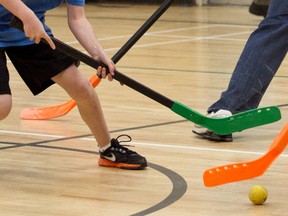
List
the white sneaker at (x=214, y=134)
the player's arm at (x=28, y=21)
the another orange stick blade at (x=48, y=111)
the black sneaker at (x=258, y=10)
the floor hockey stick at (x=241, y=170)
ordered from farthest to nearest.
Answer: the black sneaker at (x=258, y=10) → the another orange stick blade at (x=48, y=111) → the white sneaker at (x=214, y=134) → the player's arm at (x=28, y=21) → the floor hockey stick at (x=241, y=170)

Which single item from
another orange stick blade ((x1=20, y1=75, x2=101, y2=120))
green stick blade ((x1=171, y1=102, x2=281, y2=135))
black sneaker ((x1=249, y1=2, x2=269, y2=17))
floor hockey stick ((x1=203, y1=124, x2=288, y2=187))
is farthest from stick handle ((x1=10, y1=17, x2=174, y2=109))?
black sneaker ((x1=249, y1=2, x2=269, y2=17))

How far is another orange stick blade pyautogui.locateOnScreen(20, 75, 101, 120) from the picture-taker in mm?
3773

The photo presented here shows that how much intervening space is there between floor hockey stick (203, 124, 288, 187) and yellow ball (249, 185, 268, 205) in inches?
2.7

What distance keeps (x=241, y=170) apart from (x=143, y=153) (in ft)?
2.49

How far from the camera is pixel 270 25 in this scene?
11.4ft

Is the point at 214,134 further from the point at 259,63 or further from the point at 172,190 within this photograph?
the point at 172,190

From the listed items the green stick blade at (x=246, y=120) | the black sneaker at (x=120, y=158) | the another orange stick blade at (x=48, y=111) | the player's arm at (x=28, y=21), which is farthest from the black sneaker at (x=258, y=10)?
the player's arm at (x=28, y=21)

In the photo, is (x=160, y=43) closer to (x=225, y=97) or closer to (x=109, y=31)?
(x=109, y=31)

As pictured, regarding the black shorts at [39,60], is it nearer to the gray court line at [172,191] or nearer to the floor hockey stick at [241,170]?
the gray court line at [172,191]

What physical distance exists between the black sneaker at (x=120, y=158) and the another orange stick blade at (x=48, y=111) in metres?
0.78

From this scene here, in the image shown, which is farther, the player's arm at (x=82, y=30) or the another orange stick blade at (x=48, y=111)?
the another orange stick blade at (x=48, y=111)

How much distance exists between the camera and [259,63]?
346 centimetres

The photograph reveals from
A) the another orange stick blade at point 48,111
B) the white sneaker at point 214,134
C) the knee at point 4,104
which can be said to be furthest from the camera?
the another orange stick blade at point 48,111

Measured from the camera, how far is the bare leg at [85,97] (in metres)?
2.89
